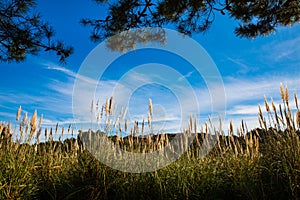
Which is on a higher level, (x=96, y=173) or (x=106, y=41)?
(x=106, y=41)

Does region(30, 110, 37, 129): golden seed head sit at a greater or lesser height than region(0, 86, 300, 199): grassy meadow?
greater

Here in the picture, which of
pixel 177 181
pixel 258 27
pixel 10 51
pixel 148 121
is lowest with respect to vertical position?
pixel 177 181

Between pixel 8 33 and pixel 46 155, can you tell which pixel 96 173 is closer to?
pixel 46 155

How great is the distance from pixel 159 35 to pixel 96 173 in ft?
15.3

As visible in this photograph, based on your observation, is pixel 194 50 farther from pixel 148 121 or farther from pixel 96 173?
pixel 96 173

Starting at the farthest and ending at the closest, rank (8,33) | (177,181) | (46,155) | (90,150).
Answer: (8,33) < (46,155) < (90,150) < (177,181)

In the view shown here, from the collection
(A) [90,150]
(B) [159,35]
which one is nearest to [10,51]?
(B) [159,35]

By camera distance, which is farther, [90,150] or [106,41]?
[106,41]

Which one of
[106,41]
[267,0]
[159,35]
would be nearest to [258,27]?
[267,0]

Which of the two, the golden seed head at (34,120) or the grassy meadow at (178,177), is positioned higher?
the golden seed head at (34,120)

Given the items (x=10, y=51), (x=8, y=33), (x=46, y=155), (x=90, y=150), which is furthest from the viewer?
(x=10, y=51)

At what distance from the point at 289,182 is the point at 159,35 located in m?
5.08

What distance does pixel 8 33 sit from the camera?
6355 millimetres

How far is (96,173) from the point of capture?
276 centimetres
